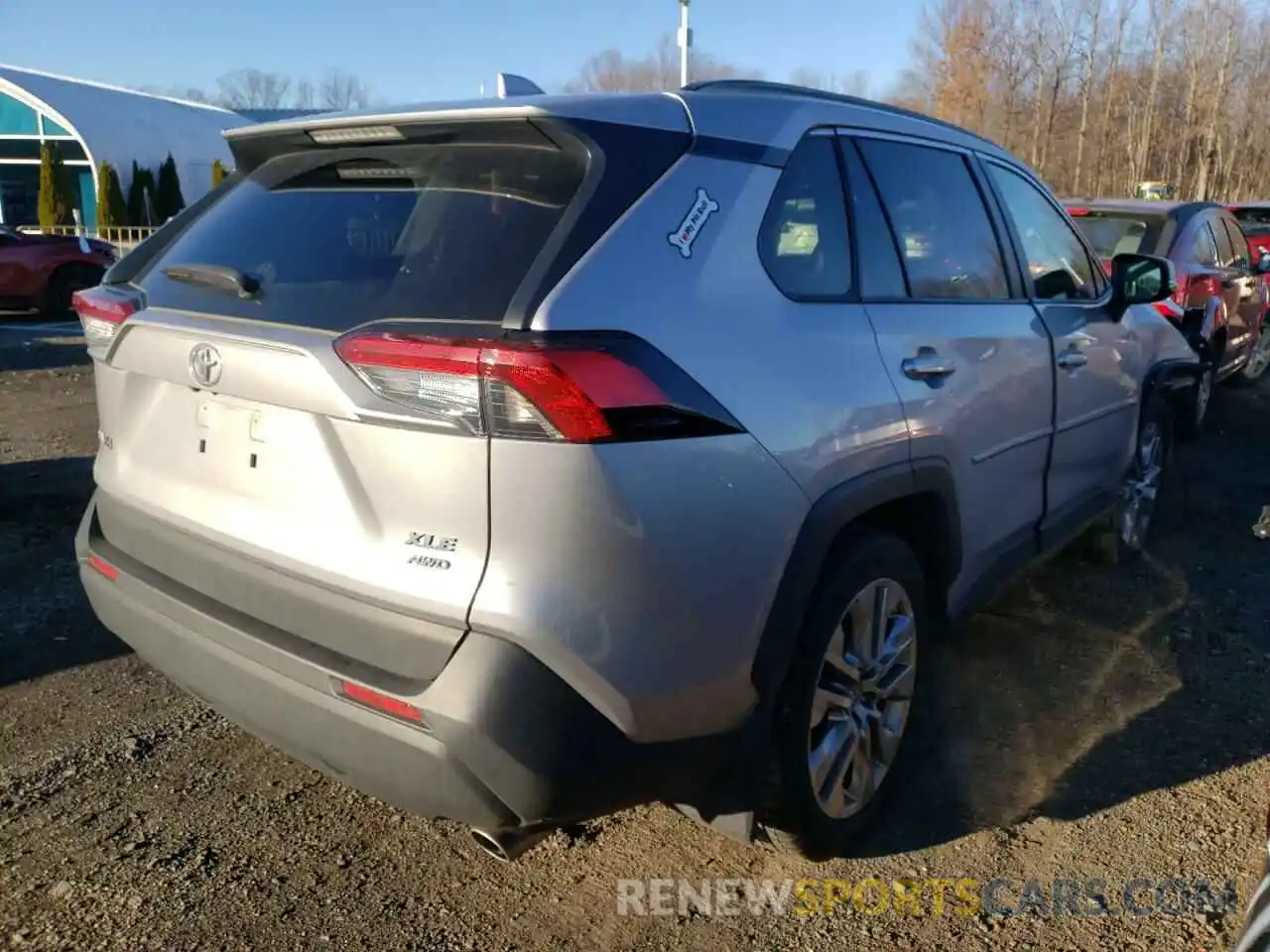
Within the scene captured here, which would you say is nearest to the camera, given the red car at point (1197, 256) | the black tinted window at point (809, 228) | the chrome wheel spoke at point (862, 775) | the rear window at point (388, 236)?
the rear window at point (388, 236)

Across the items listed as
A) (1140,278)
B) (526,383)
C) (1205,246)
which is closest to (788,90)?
(526,383)

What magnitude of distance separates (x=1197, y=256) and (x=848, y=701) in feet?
21.3

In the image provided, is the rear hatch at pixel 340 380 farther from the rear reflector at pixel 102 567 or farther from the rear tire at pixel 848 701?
the rear tire at pixel 848 701

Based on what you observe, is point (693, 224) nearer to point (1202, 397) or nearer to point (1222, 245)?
point (1202, 397)

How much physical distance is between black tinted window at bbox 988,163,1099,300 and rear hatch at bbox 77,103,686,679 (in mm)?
2292

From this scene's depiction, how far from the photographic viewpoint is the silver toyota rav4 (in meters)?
1.94

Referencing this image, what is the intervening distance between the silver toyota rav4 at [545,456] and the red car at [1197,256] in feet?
16.3

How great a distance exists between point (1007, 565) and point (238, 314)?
8.41ft

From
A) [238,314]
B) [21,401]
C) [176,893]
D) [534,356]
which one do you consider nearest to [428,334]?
[534,356]

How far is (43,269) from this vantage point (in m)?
14.7

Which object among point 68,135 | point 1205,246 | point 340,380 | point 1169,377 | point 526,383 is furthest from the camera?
point 68,135

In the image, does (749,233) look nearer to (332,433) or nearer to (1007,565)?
(332,433)

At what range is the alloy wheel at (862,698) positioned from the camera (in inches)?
104

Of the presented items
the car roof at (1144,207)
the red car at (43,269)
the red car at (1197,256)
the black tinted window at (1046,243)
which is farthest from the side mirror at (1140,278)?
the red car at (43,269)
